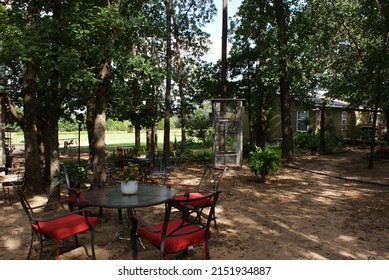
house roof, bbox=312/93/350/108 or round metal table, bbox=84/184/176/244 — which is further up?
house roof, bbox=312/93/350/108

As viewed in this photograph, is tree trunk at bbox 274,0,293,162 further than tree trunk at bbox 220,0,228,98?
No

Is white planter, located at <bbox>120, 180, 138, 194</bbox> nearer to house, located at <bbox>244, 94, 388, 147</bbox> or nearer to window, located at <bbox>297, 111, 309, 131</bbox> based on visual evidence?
house, located at <bbox>244, 94, 388, 147</bbox>

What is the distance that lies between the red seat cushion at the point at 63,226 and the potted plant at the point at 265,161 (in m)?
6.44

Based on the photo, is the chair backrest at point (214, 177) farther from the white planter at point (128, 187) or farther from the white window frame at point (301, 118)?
the white window frame at point (301, 118)

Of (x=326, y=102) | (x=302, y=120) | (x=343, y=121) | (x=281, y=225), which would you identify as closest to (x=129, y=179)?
(x=281, y=225)

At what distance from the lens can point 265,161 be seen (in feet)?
31.8

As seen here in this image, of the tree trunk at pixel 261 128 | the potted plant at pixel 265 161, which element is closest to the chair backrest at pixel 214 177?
the potted plant at pixel 265 161

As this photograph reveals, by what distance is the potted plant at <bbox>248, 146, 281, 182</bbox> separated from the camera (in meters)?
9.62

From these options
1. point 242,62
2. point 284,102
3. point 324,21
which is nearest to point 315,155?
point 284,102

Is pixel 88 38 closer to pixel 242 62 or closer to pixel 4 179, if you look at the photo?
pixel 4 179

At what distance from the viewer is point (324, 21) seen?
2002 centimetres

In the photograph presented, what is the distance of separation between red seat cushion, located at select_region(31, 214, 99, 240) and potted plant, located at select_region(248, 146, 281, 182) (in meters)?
6.44

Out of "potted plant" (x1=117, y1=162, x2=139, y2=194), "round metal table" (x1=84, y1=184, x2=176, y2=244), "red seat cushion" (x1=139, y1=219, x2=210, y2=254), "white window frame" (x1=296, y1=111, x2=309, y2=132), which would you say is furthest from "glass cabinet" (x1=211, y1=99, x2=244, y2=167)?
"white window frame" (x1=296, y1=111, x2=309, y2=132)
